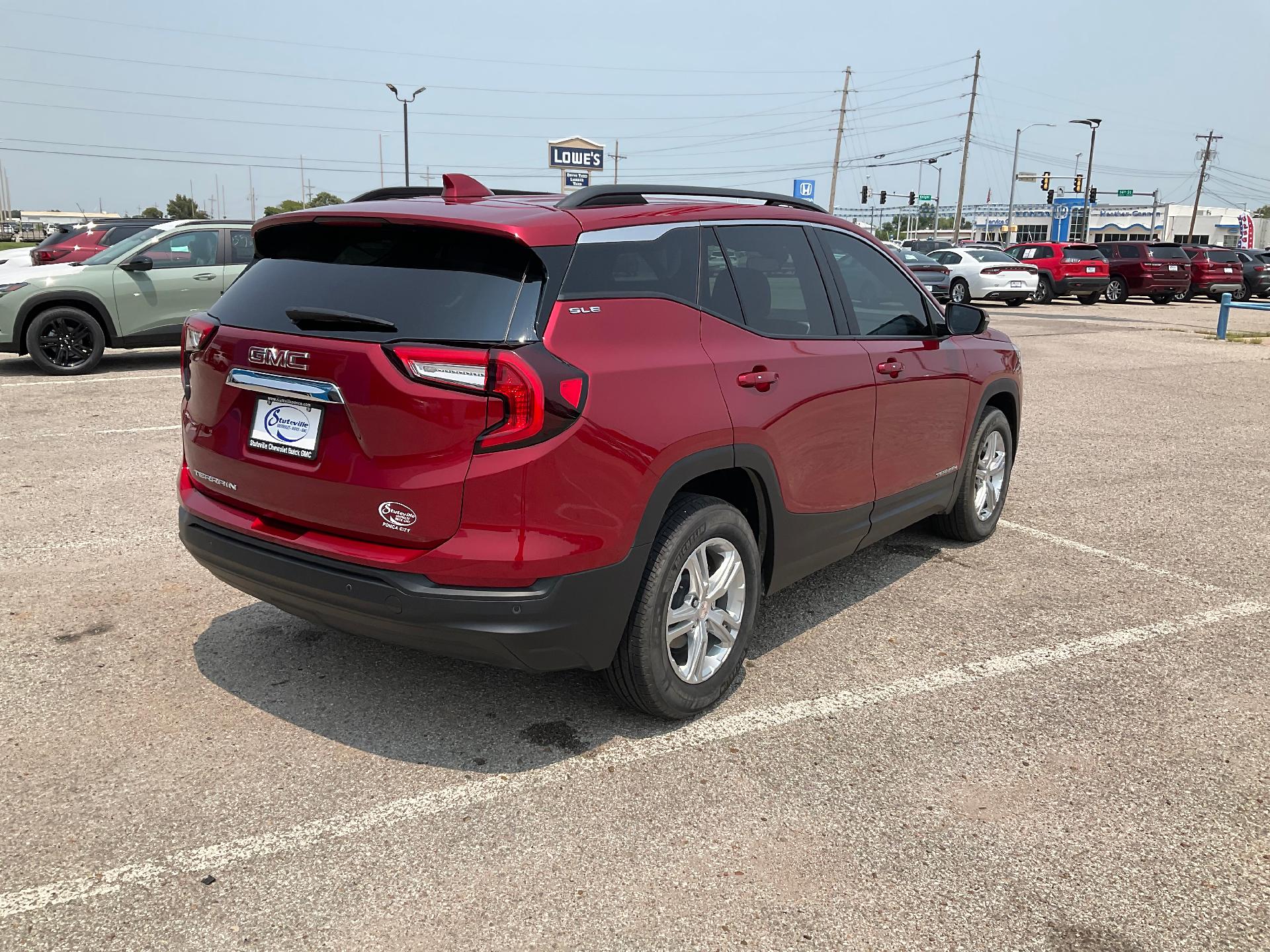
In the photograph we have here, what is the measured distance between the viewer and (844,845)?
115 inches

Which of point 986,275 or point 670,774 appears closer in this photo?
point 670,774

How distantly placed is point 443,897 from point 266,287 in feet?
6.66

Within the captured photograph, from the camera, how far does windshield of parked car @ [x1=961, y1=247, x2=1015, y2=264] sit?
26.3 m

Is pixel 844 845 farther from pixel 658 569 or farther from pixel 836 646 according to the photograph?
pixel 836 646

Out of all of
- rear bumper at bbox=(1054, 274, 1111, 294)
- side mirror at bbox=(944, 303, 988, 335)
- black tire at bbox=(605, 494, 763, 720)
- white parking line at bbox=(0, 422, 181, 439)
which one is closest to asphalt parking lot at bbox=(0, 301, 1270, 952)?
black tire at bbox=(605, 494, 763, 720)

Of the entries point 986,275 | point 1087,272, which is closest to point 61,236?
point 986,275

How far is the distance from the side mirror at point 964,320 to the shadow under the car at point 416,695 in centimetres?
162

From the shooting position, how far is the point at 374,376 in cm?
299

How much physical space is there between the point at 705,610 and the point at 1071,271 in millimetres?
27378

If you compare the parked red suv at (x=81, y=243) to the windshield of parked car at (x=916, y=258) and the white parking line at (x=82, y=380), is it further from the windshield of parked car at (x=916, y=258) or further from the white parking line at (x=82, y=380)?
the windshield of parked car at (x=916, y=258)

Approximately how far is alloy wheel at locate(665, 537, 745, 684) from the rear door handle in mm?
549

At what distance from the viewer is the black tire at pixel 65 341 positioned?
37.1ft

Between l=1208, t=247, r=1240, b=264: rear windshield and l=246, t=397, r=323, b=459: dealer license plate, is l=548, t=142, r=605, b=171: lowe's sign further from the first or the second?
l=246, t=397, r=323, b=459: dealer license plate

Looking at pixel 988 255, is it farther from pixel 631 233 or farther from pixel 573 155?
pixel 573 155
